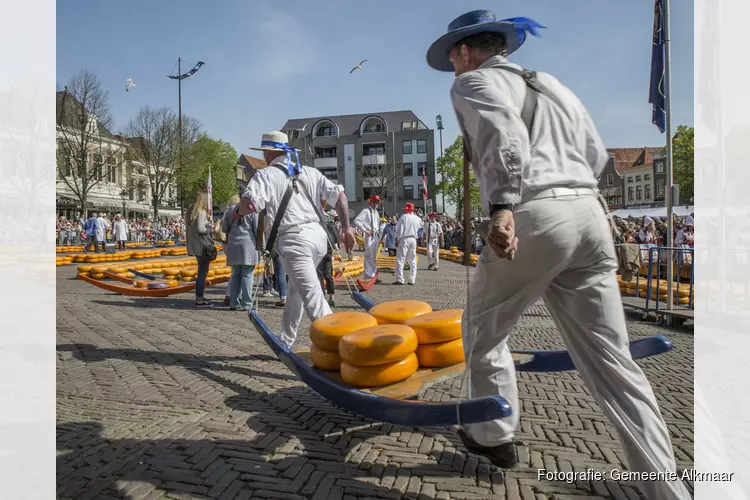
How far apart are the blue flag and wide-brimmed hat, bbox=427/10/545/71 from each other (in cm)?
626

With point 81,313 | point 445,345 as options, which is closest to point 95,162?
point 81,313

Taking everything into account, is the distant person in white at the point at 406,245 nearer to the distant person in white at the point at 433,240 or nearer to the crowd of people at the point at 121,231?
the distant person in white at the point at 433,240

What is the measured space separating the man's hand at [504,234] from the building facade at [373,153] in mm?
60580

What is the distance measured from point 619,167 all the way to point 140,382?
69218 millimetres

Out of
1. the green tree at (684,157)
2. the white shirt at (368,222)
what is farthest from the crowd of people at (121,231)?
the green tree at (684,157)

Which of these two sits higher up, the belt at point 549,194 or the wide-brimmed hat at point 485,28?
the wide-brimmed hat at point 485,28

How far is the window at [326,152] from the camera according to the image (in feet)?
235

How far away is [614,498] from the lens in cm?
244

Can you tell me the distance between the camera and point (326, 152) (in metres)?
72.1

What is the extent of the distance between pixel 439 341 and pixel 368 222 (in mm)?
9819

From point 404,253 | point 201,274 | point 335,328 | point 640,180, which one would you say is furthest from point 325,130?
point 335,328

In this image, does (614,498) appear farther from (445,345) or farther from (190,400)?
(190,400)

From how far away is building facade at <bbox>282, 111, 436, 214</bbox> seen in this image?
66.1 m

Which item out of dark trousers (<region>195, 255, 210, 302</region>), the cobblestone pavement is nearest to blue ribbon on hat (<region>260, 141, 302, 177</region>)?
the cobblestone pavement
